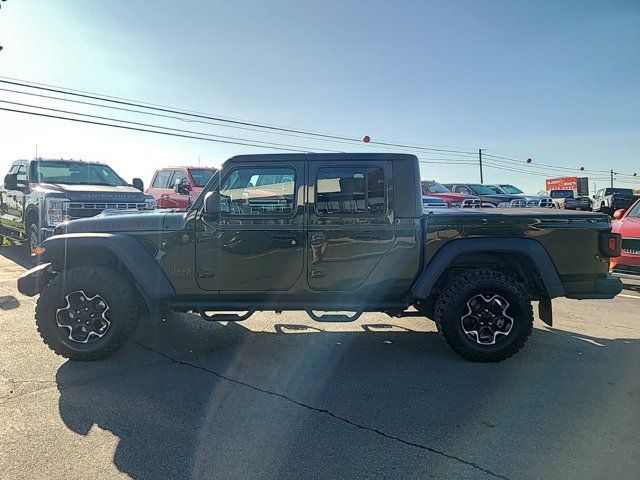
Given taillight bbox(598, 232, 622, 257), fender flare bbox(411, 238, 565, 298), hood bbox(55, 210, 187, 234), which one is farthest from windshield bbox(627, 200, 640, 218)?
hood bbox(55, 210, 187, 234)

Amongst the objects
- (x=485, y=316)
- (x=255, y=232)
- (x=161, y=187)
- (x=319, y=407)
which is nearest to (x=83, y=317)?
(x=255, y=232)

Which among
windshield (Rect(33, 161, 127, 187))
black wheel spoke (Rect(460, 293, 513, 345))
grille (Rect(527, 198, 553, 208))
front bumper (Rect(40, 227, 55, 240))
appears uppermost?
windshield (Rect(33, 161, 127, 187))

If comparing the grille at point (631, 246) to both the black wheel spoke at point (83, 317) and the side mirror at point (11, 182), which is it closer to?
the black wheel spoke at point (83, 317)

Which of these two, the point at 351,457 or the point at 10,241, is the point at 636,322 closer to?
the point at 351,457

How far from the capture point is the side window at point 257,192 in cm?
435

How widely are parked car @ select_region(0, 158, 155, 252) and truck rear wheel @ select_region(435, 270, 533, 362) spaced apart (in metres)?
7.39

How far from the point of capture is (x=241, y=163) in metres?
4.37

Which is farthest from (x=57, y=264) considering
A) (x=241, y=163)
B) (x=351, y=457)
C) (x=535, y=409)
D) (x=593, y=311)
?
(x=593, y=311)

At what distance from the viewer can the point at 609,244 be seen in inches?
170

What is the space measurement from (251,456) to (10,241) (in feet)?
39.5

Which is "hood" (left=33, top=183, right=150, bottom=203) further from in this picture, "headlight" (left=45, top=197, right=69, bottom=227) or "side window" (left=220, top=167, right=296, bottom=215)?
A: "side window" (left=220, top=167, right=296, bottom=215)

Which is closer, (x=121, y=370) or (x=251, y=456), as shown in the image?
(x=251, y=456)

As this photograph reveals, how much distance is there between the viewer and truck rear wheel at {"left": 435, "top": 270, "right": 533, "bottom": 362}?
4.29 meters

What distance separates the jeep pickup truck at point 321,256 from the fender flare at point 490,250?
11mm
